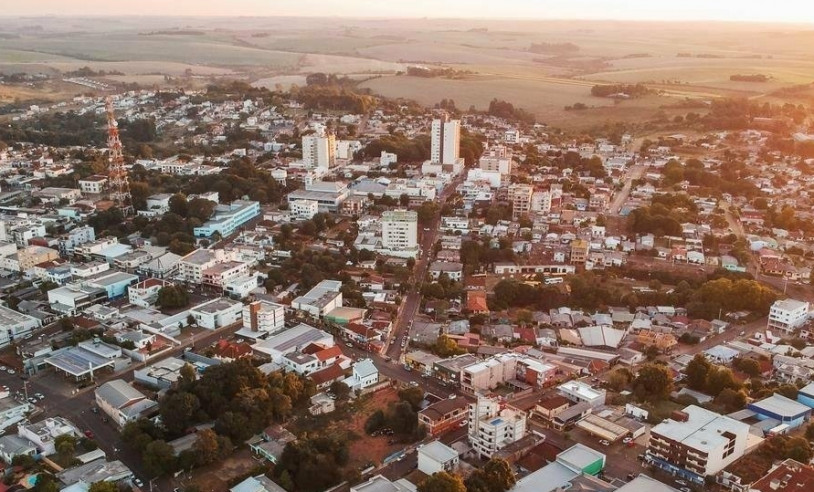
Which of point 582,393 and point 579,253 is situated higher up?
point 579,253

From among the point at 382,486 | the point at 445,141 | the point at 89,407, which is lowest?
the point at 89,407

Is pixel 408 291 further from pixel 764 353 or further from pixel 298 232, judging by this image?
pixel 764 353

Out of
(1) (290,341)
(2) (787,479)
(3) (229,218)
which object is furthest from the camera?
(3) (229,218)

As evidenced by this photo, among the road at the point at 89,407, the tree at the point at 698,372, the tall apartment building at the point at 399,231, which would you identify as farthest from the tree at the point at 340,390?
the tall apartment building at the point at 399,231

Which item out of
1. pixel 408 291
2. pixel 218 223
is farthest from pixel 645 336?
pixel 218 223

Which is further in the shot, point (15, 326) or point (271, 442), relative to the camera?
point (15, 326)

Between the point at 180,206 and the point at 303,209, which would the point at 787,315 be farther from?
the point at 180,206

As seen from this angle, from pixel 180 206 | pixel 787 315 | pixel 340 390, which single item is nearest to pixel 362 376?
pixel 340 390
